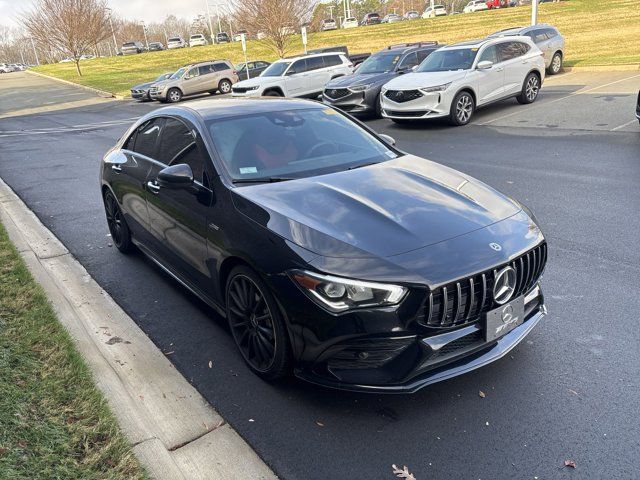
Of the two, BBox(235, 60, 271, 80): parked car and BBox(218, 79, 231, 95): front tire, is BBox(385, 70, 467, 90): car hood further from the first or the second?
BBox(235, 60, 271, 80): parked car

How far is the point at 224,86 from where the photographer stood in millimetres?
29609

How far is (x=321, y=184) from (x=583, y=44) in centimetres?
2949

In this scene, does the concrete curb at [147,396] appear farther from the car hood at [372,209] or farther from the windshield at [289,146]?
the windshield at [289,146]

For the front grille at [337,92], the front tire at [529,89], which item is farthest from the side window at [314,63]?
the front tire at [529,89]

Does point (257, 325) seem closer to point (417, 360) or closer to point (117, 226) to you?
point (417, 360)

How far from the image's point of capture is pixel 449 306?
2.94 meters

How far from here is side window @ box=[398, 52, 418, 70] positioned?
16438mm

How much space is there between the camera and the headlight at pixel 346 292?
9.42 feet

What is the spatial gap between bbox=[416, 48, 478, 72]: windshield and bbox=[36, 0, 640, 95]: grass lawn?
9.16 m

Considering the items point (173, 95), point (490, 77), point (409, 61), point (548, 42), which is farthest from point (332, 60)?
point (173, 95)

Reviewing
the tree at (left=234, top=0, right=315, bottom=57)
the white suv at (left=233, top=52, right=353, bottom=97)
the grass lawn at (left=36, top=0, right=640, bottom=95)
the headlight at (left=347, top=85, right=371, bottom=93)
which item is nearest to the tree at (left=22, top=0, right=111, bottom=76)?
the grass lawn at (left=36, top=0, right=640, bottom=95)

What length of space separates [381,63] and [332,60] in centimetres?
521

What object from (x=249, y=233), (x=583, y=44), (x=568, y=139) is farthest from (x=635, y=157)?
(x=583, y=44)

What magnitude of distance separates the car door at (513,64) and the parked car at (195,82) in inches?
725
